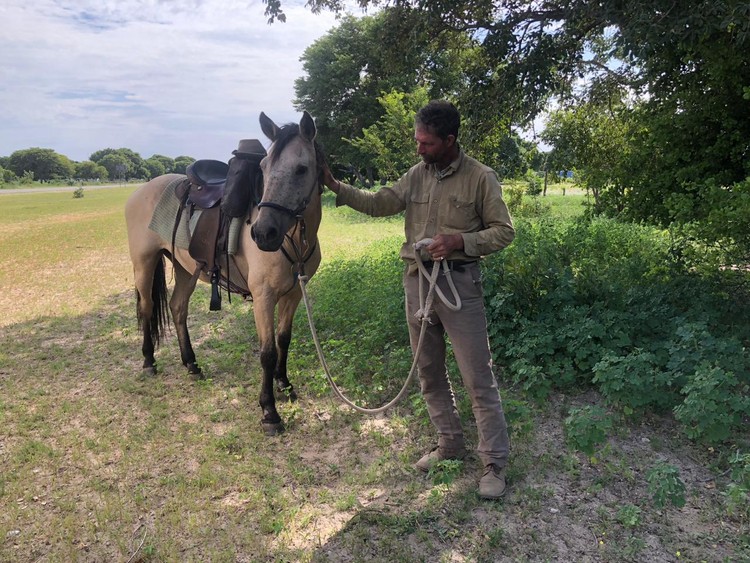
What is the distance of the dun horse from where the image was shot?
271 centimetres

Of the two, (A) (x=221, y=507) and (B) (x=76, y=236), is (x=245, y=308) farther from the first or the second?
(B) (x=76, y=236)

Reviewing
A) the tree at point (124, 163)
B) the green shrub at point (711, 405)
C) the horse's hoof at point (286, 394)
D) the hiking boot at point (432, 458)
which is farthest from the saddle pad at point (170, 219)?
the tree at point (124, 163)

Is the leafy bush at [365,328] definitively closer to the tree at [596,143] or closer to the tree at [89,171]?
the tree at [596,143]

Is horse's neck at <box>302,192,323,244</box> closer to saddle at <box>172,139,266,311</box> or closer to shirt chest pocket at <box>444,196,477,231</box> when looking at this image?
saddle at <box>172,139,266,311</box>

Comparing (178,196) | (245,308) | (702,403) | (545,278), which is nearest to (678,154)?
(545,278)

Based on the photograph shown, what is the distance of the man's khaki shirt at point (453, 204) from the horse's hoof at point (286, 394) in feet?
5.84

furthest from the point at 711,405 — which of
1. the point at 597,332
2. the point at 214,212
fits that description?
the point at 214,212

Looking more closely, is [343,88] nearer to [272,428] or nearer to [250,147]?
[250,147]

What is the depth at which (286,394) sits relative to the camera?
3932mm

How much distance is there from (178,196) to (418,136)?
2.77 meters

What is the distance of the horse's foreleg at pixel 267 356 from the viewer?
343cm

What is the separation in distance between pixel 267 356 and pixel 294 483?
98cm

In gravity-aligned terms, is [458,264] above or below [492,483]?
above

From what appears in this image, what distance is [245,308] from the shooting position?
21.9ft
